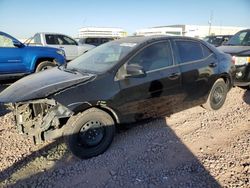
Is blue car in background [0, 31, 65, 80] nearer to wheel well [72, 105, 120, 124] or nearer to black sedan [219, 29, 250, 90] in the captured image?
wheel well [72, 105, 120, 124]

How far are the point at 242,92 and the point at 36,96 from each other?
18.9 feet

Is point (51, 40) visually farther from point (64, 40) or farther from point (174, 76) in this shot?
point (174, 76)

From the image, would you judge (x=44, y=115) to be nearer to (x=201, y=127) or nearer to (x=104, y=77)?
(x=104, y=77)

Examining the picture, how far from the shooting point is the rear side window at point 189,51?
4.71m

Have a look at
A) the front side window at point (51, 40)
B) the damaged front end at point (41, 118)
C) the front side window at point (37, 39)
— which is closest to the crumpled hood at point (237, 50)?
the damaged front end at point (41, 118)

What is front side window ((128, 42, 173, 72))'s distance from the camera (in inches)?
165

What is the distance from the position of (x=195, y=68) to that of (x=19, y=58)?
584 cm

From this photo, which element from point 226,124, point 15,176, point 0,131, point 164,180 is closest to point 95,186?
point 164,180

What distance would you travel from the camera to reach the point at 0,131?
4555 millimetres

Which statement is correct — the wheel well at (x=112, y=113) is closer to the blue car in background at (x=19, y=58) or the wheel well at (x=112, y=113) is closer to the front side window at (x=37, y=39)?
the blue car in background at (x=19, y=58)

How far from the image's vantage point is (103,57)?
14.7 feet

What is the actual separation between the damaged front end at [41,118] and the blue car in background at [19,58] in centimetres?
489

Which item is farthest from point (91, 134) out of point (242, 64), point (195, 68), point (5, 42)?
point (5, 42)

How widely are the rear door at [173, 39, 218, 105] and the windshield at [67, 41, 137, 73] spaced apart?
99 cm
